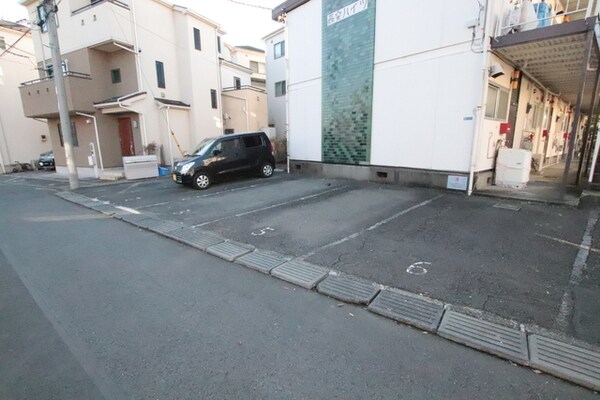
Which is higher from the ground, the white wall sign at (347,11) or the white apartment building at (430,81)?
the white wall sign at (347,11)

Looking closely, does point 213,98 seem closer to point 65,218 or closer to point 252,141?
point 252,141

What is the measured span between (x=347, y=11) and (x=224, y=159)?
619 cm

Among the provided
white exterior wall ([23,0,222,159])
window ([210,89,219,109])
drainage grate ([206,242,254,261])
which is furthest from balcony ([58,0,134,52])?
drainage grate ([206,242,254,261])

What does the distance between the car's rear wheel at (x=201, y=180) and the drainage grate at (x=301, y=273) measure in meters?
6.46

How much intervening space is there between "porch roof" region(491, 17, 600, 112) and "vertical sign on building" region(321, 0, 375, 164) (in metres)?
3.47

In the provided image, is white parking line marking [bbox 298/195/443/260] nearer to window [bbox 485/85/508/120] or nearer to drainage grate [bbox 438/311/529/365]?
drainage grate [bbox 438/311/529/365]

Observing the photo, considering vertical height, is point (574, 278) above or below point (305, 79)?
below

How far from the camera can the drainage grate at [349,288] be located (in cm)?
297

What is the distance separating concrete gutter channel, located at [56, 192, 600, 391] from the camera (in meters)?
2.10

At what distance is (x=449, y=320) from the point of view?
2.59m

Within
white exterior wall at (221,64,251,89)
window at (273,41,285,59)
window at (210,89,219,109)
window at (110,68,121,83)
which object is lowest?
window at (210,89,219,109)

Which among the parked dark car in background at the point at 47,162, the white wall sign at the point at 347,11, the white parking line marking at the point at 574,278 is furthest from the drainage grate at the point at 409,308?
the parked dark car in background at the point at 47,162

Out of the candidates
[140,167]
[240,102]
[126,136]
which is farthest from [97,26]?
[240,102]

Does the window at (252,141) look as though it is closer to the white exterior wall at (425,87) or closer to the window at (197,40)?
the white exterior wall at (425,87)
